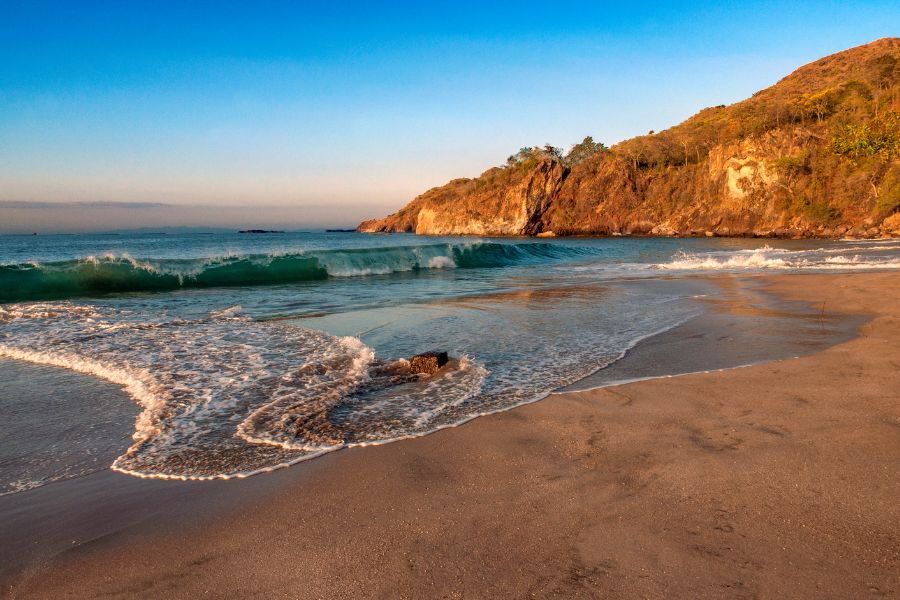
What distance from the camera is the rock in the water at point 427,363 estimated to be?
550 centimetres

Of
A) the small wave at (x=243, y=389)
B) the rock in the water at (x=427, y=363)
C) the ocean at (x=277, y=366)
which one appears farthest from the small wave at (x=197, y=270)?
the rock in the water at (x=427, y=363)

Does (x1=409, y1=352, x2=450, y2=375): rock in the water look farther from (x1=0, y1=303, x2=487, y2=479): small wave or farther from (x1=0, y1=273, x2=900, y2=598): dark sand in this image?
(x1=0, y1=273, x2=900, y2=598): dark sand

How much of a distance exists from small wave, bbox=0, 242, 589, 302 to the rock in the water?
14.8 metres

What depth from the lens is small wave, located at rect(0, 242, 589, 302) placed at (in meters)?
16.9

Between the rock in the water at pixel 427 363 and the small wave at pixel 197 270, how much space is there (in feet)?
48.5

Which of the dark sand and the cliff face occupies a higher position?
the cliff face

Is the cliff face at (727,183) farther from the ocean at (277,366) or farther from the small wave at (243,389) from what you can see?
the small wave at (243,389)

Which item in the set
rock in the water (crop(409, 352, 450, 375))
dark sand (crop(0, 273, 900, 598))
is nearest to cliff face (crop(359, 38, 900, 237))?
rock in the water (crop(409, 352, 450, 375))

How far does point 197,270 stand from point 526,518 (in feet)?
66.4

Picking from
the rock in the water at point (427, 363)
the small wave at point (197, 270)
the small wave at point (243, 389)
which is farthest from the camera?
the small wave at point (197, 270)

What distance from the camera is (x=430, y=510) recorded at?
2670 mm

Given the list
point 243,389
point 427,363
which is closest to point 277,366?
point 243,389

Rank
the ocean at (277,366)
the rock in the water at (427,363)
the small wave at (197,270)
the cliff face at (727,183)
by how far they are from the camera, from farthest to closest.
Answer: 1. the cliff face at (727,183)
2. the small wave at (197,270)
3. the rock in the water at (427,363)
4. the ocean at (277,366)

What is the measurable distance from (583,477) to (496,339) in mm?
4314
